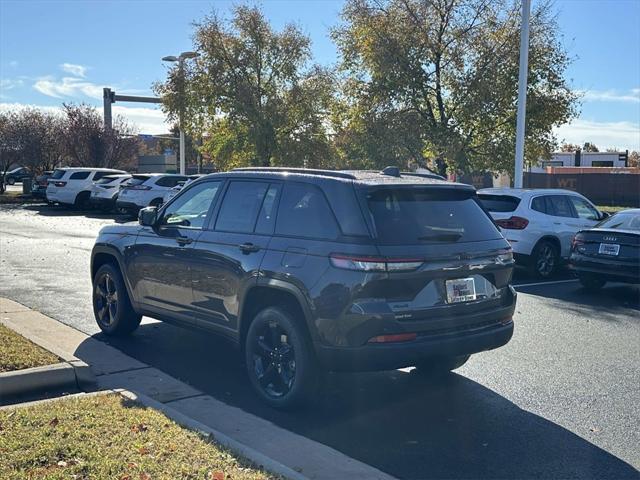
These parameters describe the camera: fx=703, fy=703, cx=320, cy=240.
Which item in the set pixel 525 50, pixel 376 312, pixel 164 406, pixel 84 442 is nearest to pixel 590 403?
pixel 376 312

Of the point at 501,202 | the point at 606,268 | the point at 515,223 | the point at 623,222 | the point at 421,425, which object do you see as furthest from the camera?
the point at 501,202

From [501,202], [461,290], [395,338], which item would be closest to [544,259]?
[501,202]

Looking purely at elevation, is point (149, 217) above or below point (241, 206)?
below

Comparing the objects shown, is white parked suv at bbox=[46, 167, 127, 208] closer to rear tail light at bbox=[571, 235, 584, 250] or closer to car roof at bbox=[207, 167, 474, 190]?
rear tail light at bbox=[571, 235, 584, 250]

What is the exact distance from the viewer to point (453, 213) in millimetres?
5613

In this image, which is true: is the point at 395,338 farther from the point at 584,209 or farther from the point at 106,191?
the point at 106,191

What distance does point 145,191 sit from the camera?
80.5ft

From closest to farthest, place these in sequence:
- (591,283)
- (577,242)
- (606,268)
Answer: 1. (606,268)
2. (577,242)
3. (591,283)

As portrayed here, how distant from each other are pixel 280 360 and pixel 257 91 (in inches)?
906

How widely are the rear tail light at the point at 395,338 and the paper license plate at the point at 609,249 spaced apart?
6.79m

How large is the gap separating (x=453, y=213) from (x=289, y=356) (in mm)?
1724

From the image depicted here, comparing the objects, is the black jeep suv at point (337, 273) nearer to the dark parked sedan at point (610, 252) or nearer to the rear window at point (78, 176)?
the dark parked sedan at point (610, 252)

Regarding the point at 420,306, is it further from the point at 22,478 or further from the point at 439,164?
the point at 439,164

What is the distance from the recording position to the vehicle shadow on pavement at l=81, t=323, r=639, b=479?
4516 mm
